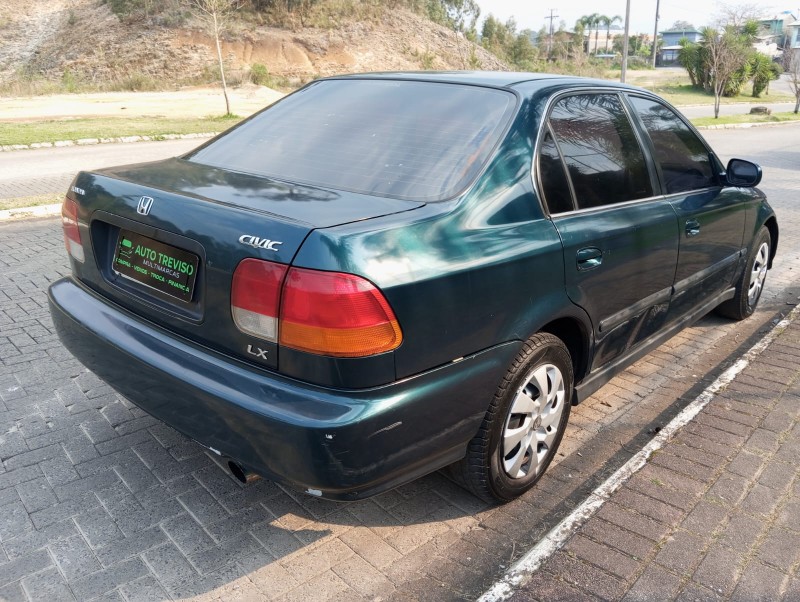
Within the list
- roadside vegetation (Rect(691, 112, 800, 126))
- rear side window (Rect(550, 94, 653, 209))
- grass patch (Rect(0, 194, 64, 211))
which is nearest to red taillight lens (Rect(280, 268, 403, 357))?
rear side window (Rect(550, 94, 653, 209))

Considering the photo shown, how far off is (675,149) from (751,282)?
1784 mm

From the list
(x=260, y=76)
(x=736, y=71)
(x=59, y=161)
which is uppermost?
(x=736, y=71)

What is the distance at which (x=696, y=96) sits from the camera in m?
44.6

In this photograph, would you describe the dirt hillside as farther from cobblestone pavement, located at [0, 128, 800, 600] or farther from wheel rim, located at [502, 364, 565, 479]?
wheel rim, located at [502, 364, 565, 479]

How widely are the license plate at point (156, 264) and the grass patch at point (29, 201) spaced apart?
628cm

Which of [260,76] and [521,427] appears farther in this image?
[260,76]

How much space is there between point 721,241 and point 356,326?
9.99ft

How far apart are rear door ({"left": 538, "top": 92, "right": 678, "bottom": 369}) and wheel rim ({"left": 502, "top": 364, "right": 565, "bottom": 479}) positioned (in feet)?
1.21

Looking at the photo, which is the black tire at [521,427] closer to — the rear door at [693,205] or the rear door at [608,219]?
the rear door at [608,219]

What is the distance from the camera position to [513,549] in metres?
2.70

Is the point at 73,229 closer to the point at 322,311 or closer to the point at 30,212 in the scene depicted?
the point at 322,311

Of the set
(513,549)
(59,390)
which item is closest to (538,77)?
(513,549)

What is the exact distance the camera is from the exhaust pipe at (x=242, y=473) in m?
2.42

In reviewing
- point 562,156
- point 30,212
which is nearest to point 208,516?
point 562,156
